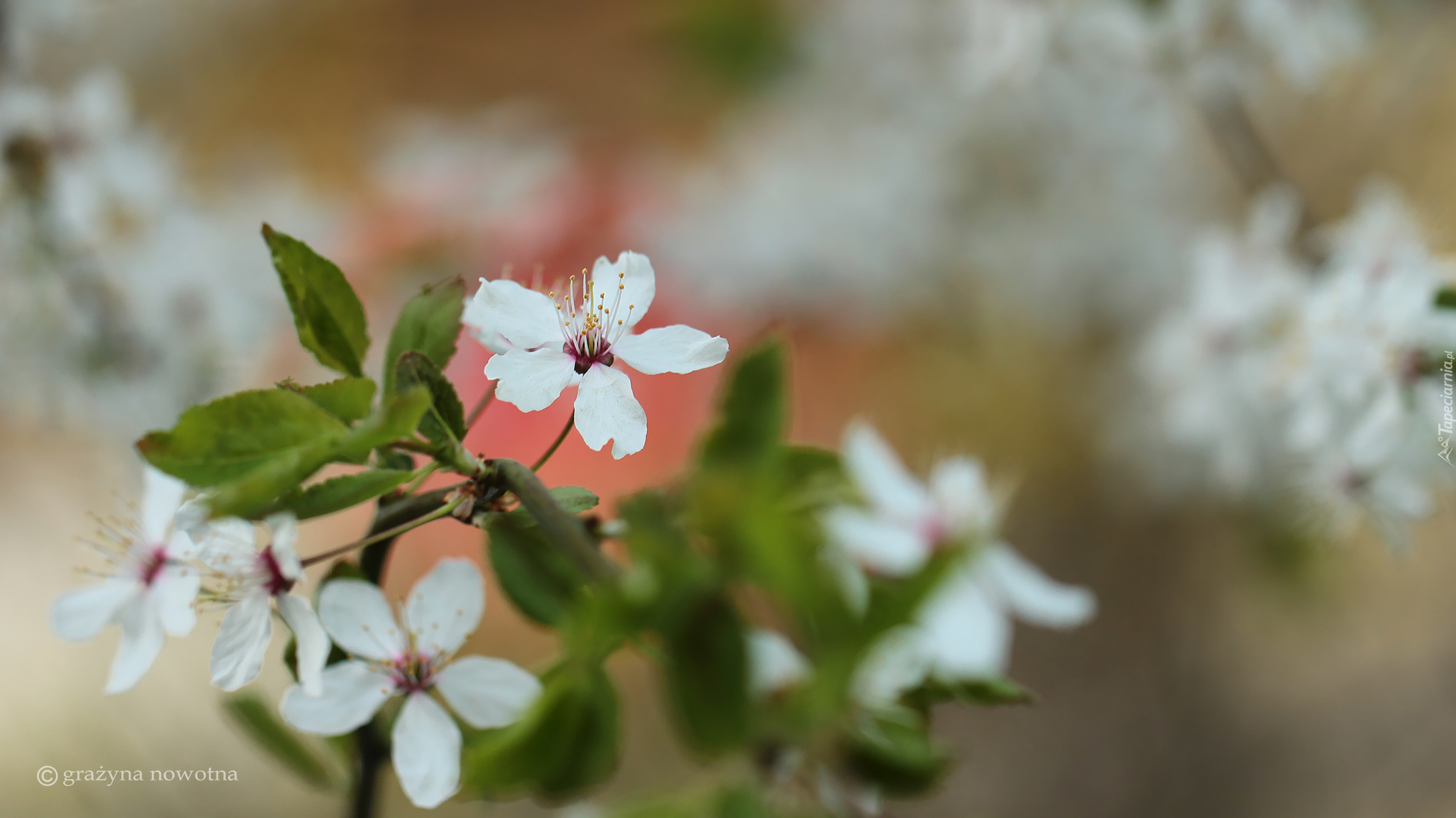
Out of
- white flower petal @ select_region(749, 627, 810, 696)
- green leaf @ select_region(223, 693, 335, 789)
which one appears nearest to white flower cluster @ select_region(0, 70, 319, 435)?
green leaf @ select_region(223, 693, 335, 789)

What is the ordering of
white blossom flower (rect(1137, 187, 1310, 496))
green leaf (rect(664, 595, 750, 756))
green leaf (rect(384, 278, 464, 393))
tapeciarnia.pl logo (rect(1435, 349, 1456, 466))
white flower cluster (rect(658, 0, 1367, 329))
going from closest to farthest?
green leaf (rect(664, 595, 750, 756))
green leaf (rect(384, 278, 464, 393))
tapeciarnia.pl logo (rect(1435, 349, 1456, 466))
white blossom flower (rect(1137, 187, 1310, 496))
white flower cluster (rect(658, 0, 1367, 329))

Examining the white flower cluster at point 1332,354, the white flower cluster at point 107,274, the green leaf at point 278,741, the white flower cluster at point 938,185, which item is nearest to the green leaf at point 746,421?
the green leaf at point 278,741

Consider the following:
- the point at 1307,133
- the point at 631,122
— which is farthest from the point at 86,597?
the point at 631,122

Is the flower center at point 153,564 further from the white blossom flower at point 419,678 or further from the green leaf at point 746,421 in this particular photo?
the green leaf at point 746,421

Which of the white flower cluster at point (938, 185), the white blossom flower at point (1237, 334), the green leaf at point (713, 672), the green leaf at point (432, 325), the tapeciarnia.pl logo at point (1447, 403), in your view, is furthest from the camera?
the white flower cluster at point (938, 185)

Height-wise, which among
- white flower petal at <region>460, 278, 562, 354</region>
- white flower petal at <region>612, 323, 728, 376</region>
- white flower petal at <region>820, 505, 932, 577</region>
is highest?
white flower petal at <region>612, 323, 728, 376</region>

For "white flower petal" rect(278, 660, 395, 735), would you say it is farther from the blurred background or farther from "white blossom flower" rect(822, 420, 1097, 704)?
the blurred background

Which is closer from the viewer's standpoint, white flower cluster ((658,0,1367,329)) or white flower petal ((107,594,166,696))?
white flower petal ((107,594,166,696))

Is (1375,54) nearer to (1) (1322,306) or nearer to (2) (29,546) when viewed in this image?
(1) (1322,306)
